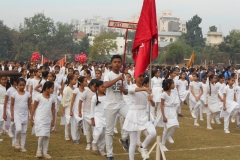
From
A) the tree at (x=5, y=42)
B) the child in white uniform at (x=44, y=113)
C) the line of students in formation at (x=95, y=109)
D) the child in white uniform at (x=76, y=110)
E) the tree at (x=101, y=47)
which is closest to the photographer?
the line of students in formation at (x=95, y=109)

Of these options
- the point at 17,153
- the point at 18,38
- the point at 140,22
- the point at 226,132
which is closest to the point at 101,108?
the point at 17,153

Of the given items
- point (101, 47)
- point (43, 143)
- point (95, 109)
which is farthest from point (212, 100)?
point (101, 47)

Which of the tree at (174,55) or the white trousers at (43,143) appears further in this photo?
the tree at (174,55)

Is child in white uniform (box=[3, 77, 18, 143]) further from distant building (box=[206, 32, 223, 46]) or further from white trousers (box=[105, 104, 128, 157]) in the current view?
distant building (box=[206, 32, 223, 46])

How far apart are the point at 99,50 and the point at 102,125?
4961 centimetres

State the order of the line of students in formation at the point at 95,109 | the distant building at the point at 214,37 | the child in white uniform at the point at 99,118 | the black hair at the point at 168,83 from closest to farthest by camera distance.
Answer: the line of students in formation at the point at 95,109
the child in white uniform at the point at 99,118
the black hair at the point at 168,83
the distant building at the point at 214,37

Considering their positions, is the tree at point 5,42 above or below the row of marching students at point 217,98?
above

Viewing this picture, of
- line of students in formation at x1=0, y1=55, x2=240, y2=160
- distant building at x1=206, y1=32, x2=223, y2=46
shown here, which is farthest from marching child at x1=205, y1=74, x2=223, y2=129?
distant building at x1=206, y1=32, x2=223, y2=46

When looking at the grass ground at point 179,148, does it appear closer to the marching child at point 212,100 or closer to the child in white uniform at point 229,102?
the child in white uniform at point 229,102

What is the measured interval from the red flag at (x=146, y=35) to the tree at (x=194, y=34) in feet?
268

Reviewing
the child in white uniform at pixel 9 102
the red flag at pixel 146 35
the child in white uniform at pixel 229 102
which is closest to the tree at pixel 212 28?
the child in white uniform at pixel 229 102

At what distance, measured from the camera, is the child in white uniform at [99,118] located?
Result: 35.5ft

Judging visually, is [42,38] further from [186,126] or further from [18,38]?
[186,126]

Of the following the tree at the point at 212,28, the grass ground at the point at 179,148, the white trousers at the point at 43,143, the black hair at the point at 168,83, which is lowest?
the grass ground at the point at 179,148
